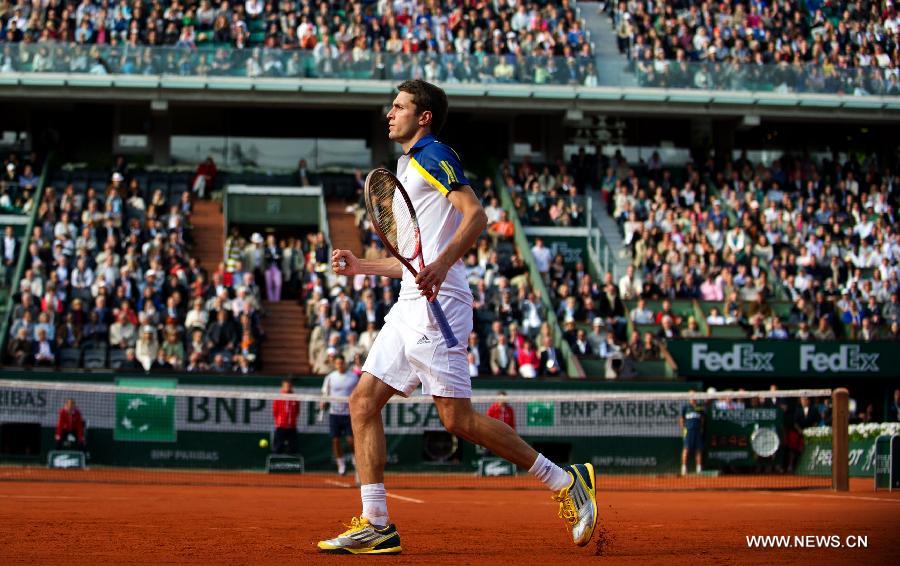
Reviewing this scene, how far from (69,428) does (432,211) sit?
14302 mm

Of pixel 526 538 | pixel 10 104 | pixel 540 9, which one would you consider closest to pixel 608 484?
pixel 526 538

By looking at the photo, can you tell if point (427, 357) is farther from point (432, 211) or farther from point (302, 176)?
point (302, 176)

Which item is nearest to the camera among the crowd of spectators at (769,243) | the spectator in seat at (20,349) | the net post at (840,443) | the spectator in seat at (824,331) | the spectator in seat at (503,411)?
the net post at (840,443)

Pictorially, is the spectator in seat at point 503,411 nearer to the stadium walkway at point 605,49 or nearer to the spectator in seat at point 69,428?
the spectator in seat at point 69,428

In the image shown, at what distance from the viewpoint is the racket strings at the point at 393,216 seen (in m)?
7.26

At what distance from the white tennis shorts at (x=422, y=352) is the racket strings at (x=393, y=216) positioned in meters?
0.32

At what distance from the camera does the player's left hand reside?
6.73 m

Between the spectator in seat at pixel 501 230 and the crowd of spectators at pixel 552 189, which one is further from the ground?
the crowd of spectators at pixel 552 189

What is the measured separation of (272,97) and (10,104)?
7.10 meters

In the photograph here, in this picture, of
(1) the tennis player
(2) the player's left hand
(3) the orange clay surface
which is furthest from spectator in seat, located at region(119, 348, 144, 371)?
(2) the player's left hand

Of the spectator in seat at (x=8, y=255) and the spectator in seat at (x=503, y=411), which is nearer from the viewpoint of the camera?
the spectator in seat at (x=503, y=411)

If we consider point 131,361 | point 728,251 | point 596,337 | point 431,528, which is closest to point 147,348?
point 131,361

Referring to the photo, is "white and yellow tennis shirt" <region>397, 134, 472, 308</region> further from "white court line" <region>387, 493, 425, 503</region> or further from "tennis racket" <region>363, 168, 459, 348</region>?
"white court line" <region>387, 493, 425, 503</region>

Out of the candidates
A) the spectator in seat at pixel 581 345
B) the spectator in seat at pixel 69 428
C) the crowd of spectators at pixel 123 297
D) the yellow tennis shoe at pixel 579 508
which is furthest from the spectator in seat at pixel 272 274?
the yellow tennis shoe at pixel 579 508
